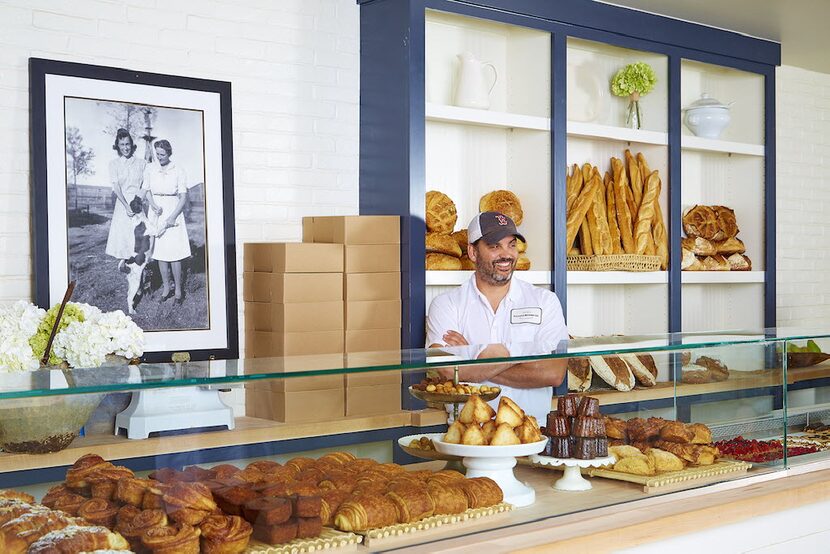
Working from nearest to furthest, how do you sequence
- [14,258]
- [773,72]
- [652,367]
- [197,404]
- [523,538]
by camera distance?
1. [197,404]
2. [523,538]
3. [652,367]
4. [14,258]
5. [773,72]

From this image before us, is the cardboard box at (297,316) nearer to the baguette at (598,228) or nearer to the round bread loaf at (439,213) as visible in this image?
the round bread loaf at (439,213)

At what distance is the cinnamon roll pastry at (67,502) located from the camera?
156 cm

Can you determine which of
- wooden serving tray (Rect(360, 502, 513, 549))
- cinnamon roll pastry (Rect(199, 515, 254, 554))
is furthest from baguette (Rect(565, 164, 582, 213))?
cinnamon roll pastry (Rect(199, 515, 254, 554))

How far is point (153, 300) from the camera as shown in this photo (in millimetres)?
3455

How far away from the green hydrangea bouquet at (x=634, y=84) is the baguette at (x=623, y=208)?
9.7 inches

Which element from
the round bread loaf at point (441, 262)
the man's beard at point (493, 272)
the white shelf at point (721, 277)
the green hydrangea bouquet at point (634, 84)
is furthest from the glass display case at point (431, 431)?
the green hydrangea bouquet at point (634, 84)

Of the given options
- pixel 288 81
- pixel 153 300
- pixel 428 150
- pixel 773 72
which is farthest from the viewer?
pixel 773 72

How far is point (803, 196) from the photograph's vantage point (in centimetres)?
595

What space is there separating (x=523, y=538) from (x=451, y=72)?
2841mm

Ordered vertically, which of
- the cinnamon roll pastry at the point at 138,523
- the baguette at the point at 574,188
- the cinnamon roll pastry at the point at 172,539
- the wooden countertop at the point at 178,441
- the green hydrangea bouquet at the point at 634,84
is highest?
the green hydrangea bouquet at the point at 634,84

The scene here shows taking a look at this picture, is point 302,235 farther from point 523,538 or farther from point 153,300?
point 523,538

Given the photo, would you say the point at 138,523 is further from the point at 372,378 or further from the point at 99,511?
the point at 372,378

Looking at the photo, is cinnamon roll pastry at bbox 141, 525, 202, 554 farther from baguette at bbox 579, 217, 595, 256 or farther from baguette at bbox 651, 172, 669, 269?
baguette at bbox 651, 172, 669, 269

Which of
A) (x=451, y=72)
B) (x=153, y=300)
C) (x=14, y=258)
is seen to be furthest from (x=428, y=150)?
(x=14, y=258)
